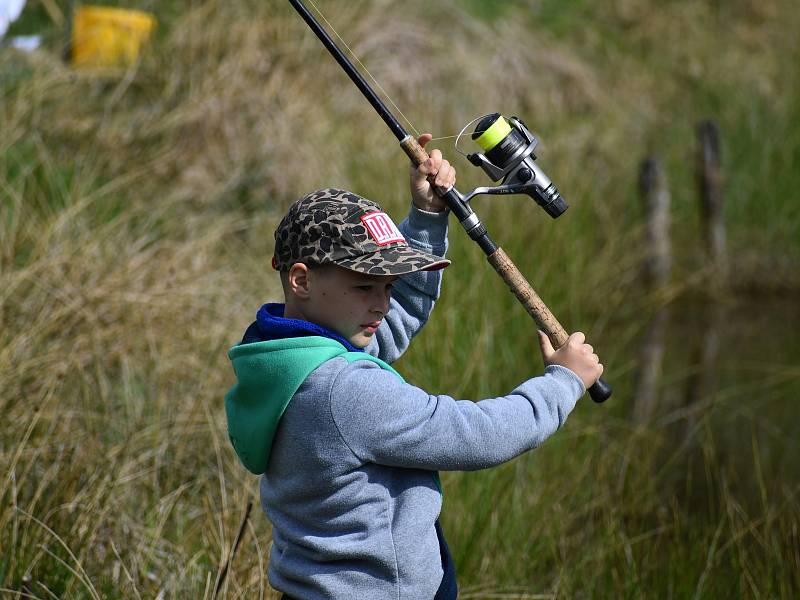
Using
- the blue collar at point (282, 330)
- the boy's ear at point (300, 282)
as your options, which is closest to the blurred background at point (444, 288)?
the blue collar at point (282, 330)

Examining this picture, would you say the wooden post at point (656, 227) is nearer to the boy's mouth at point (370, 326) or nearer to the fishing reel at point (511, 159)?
the fishing reel at point (511, 159)

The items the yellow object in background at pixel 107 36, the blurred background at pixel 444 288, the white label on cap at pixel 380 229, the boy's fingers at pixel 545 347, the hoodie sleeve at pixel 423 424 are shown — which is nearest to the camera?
the hoodie sleeve at pixel 423 424

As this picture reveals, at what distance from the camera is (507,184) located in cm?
235

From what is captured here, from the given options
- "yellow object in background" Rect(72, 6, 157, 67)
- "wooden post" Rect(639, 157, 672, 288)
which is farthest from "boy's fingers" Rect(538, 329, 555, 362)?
"wooden post" Rect(639, 157, 672, 288)

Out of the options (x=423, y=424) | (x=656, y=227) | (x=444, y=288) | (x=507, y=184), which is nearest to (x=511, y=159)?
(x=507, y=184)

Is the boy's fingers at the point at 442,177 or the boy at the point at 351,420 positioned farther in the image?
the boy's fingers at the point at 442,177

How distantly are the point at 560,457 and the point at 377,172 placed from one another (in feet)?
7.08

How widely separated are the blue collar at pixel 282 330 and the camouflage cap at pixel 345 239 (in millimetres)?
101

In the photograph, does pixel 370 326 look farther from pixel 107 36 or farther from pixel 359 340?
pixel 107 36

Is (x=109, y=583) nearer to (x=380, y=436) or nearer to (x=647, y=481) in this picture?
(x=380, y=436)

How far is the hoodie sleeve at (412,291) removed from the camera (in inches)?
95.1

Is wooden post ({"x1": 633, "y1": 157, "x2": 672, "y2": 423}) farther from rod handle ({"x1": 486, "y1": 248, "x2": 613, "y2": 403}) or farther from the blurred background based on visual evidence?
rod handle ({"x1": 486, "y1": 248, "x2": 613, "y2": 403})

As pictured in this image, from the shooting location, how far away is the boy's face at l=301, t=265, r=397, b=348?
208 cm

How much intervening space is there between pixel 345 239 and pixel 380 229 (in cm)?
8
